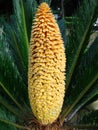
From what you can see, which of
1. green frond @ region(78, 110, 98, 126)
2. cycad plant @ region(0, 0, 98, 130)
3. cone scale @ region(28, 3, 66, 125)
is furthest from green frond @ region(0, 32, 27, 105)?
green frond @ region(78, 110, 98, 126)

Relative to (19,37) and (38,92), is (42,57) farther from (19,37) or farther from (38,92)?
(19,37)

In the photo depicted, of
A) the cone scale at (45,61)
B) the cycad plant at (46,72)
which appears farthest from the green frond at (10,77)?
the cone scale at (45,61)

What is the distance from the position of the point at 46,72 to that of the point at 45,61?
0.09m

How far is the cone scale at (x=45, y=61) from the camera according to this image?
343cm

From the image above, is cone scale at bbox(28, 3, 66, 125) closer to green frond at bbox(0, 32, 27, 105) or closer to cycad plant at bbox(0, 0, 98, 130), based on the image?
cycad plant at bbox(0, 0, 98, 130)

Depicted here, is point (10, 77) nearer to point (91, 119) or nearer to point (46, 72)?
point (46, 72)

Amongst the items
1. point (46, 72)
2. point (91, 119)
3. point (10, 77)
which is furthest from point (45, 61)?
point (91, 119)

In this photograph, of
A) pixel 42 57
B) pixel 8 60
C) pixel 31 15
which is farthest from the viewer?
pixel 31 15

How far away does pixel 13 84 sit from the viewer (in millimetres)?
3986

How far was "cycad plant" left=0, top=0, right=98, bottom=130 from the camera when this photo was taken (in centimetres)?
344

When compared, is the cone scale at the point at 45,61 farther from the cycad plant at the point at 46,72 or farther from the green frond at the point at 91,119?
the green frond at the point at 91,119

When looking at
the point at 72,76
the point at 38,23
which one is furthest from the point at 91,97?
the point at 38,23

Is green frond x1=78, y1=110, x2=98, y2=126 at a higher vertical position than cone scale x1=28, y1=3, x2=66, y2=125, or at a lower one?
lower

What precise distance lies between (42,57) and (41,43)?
0.38 ft
